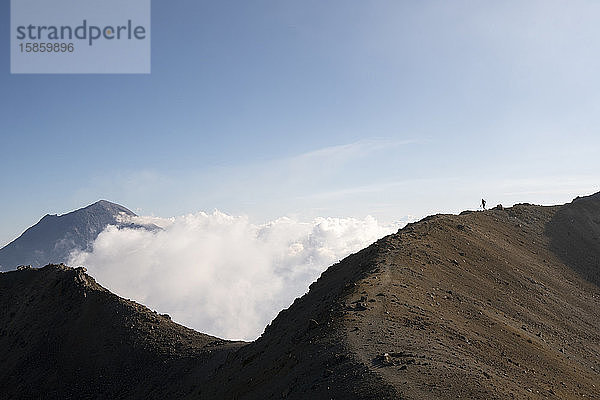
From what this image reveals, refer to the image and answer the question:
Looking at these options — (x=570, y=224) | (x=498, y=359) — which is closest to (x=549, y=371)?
(x=498, y=359)

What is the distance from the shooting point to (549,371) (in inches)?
879

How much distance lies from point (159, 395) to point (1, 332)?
107ft

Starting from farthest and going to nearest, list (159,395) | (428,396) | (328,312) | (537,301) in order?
(159,395) < (537,301) < (328,312) < (428,396)

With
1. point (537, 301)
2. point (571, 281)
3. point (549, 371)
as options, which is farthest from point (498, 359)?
point (571, 281)

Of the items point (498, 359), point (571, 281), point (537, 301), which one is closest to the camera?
point (498, 359)

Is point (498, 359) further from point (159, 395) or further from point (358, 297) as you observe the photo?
point (159, 395)

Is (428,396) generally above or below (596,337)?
above

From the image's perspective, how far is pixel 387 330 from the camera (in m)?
20.8

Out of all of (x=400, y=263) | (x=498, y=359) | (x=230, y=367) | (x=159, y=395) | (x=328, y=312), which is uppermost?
(x=400, y=263)

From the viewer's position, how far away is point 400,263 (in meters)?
32.0

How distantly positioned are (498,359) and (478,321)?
16.2ft

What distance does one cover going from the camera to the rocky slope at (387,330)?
18172 millimetres

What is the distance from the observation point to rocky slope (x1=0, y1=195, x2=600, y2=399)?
18.2 metres

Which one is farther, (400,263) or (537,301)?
(537,301)
